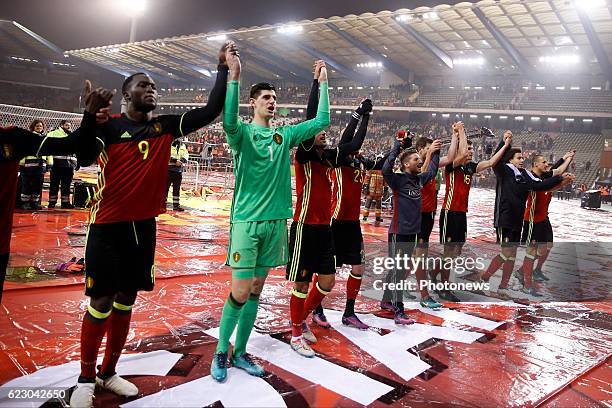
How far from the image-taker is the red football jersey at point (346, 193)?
14.8ft

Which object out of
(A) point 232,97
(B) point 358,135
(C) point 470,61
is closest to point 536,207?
(B) point 358,135

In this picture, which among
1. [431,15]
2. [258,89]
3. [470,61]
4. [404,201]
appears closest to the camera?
[258,89]

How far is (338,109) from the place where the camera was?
41.4 metres

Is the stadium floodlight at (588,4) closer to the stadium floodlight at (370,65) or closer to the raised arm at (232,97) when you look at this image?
the stadium floodlight at (370,65)

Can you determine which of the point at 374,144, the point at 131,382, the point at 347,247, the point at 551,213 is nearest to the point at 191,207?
the point at 347,247

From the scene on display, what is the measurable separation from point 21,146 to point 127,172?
1.86ft

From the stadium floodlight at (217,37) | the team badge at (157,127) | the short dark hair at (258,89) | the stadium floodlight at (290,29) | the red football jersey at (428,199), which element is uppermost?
the stadium floodlight at (290,29)

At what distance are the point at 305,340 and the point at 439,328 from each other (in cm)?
153

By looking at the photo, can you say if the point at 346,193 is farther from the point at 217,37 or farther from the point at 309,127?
the point at 217,37

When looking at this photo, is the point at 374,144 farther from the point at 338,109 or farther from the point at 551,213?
the point at 551,213

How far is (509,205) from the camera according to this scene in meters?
6.36

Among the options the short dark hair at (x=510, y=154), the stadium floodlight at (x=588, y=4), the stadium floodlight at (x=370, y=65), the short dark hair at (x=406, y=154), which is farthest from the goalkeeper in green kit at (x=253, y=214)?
the stadium floodlight at (x=370, y=65)

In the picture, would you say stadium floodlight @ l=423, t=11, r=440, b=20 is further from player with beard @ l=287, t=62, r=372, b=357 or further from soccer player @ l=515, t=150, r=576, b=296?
player with beard @ l=287, t=62, r=372, b=357

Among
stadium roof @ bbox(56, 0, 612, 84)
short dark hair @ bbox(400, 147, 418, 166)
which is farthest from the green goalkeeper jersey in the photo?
stadium roof @ bbox(56, 0, 612, 84)
